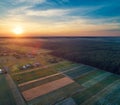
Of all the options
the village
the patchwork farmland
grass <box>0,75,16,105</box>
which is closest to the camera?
grass <box>0,75,16,105</box>

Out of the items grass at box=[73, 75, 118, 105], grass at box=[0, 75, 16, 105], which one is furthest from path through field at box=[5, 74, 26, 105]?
grass at box=[73, 75, 118, 105]

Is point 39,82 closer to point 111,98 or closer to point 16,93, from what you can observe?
point 16,93

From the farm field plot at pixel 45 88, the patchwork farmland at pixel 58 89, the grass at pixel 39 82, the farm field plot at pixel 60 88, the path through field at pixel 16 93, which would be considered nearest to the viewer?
the path through field at pixel 16 93

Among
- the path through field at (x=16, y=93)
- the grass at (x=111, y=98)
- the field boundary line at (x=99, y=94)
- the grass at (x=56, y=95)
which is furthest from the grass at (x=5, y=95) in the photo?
the grass at (x=111, y=98)

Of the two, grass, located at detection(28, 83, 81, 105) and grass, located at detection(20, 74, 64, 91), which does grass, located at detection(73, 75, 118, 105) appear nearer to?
grass, located at detection(28, 83, 81, 105)

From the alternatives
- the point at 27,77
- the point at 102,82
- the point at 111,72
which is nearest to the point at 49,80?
the point at 27,77

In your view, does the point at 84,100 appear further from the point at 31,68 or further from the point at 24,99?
the point at 31,68

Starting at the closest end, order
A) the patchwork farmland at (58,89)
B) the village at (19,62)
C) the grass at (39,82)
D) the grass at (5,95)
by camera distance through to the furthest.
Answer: the grass at (5,95)
the patchwork farmland at (58,89)
the grass at (39,82)
the village at (19,62)

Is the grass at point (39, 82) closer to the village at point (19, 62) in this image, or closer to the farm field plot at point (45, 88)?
the farm field plot at point (45, 88)

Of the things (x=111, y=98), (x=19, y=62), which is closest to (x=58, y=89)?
(x=111, y=98)

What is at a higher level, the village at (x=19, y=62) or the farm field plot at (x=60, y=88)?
the village at (x=19, y=62)
